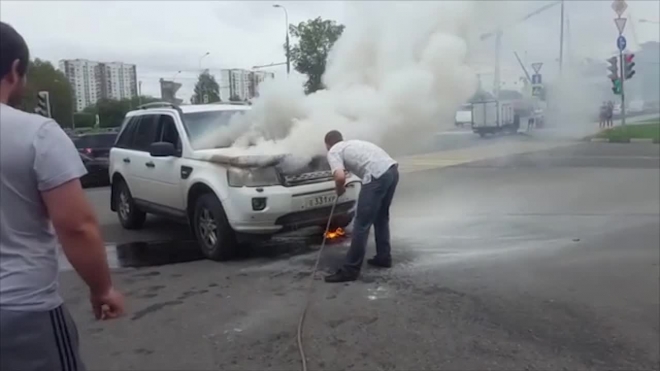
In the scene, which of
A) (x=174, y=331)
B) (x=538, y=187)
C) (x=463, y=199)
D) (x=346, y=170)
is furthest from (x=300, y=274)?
(x=538, y=187)

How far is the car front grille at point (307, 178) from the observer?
311 inches

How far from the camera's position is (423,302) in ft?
19.7

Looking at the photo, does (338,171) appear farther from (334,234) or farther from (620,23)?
(620,23)

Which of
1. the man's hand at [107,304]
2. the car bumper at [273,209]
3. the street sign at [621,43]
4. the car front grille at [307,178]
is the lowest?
the car bumper at [273,209]

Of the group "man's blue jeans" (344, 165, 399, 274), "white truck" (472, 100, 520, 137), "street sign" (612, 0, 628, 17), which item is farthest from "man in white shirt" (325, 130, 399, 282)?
"white truck" (472, 100, 520, 137)

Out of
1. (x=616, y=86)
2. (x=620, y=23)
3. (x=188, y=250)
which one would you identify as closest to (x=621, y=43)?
(x=620, y=23)

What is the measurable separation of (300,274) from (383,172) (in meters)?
1.36

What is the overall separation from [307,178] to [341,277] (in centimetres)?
158

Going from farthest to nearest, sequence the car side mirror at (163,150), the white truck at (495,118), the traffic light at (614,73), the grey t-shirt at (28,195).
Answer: the white truck at (495,118)
the traffic light at (614,73)
the car side mirror at (163,150)
the grey t-shirt at (28,195)

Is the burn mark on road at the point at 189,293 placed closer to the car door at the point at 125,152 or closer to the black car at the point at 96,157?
the car door at the point at 125,152

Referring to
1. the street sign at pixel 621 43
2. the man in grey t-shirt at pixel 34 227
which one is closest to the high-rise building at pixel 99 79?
the street sign at pixel 621 43

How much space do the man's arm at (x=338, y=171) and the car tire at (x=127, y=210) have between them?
14.0ft

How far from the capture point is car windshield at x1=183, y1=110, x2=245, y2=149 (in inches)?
343

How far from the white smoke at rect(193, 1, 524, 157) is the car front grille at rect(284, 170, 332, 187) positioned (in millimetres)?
629
